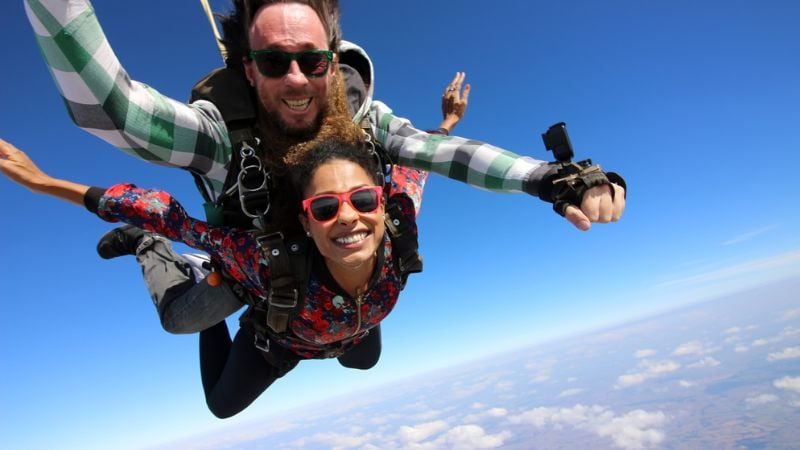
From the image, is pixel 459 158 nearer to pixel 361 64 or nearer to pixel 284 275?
pixel 361 64

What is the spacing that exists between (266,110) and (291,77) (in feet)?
0.75

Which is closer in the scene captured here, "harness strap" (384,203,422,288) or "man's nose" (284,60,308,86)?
"man's nose" (284,60,308,86)

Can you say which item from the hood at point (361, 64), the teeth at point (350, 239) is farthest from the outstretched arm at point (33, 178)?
the hood at point (361, 64)

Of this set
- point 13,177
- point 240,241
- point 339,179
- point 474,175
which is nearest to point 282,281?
point 240,241

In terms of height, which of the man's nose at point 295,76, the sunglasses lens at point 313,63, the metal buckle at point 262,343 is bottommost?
the metal buckle at point 262,343

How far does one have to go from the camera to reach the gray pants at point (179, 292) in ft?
8.65

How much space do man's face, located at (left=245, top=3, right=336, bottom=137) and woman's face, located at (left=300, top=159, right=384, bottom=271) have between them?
0.83ft

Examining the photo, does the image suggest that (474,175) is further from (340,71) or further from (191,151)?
(191,151)

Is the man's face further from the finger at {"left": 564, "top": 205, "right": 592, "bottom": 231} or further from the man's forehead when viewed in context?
the finger at {"left": 564, "top": 205, "right": 592, "bottom": 231}

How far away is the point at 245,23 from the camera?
6.90 ft

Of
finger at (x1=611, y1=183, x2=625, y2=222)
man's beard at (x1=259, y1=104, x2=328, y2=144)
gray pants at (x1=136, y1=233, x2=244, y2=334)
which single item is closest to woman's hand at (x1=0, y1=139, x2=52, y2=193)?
gray pants at (x1=136, y1=233, x2=244, y2=334)

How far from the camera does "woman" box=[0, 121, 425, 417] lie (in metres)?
2.00

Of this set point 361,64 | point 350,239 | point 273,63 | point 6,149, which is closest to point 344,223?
point 350,239

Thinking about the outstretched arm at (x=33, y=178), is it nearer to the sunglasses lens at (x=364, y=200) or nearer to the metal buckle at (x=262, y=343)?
the metal buckle at (x=262, y=343)
